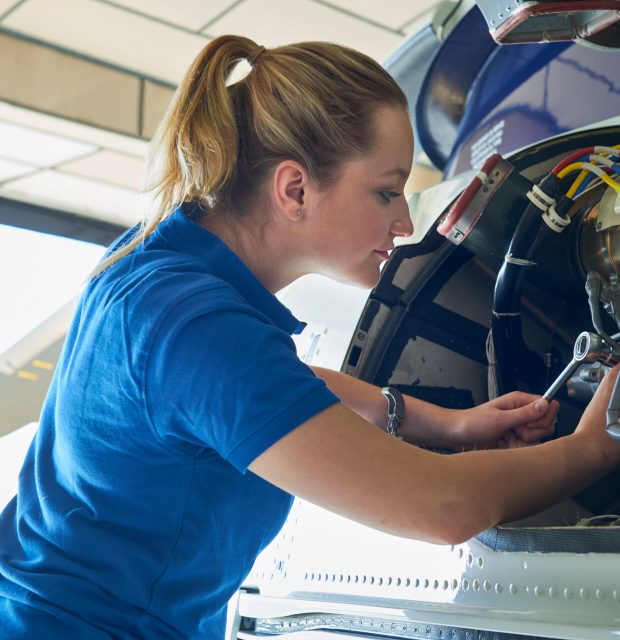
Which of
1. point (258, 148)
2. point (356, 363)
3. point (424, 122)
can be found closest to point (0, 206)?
point (424, 122)

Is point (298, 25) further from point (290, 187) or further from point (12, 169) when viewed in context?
point (290, 187)

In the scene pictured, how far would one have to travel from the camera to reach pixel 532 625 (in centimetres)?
98

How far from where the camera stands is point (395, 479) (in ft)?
2.87

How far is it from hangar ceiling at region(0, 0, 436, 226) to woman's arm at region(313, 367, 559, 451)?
3.20 metres

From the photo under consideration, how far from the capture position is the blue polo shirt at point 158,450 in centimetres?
85

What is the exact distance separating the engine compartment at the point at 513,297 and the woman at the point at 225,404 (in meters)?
0.25

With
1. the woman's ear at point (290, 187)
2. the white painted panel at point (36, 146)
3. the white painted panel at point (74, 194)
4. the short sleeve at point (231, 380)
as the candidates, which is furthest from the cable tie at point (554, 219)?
the white painted panel at point (74, 194)

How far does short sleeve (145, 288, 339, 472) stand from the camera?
2.74 ft

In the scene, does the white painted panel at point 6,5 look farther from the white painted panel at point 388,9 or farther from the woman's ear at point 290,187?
the woman's ear at point 290,187

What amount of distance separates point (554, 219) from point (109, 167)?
15.6 ft

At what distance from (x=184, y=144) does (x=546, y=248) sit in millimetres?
610

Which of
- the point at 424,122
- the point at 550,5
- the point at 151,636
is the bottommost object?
the point at 151,636

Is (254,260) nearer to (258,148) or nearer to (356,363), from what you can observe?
(258,148)

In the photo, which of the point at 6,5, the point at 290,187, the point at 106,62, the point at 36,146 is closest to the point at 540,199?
the point at 290,187
